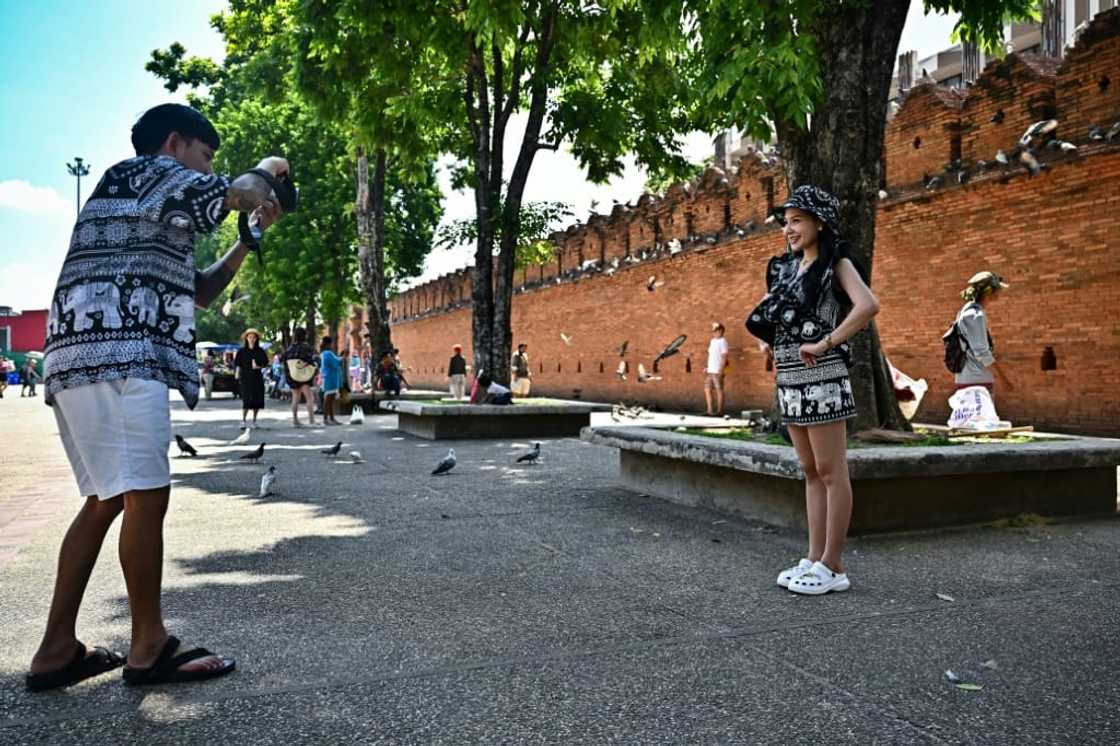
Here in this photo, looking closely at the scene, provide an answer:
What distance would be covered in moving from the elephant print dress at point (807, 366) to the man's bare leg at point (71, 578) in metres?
2.82

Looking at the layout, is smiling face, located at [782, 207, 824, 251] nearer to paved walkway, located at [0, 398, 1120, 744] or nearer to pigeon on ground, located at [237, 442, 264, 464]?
paved walkway, located at [0, 398, 1120, 744]

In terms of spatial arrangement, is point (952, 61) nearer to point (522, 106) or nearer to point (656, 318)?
point (656, 318)

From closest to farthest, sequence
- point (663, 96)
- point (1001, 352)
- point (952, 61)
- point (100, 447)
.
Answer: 1. point (100, 447)
2. point (1001, 352)
3. point (663, 96)
4. point (952, 61)

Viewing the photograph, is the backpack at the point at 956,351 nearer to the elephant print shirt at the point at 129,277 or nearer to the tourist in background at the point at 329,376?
the elephant print shirt at the point at 129,277

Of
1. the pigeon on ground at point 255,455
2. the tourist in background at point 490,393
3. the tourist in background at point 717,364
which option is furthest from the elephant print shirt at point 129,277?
the tourist in background at point 717,364

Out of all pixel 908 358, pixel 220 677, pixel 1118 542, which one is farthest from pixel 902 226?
pixel 220 677

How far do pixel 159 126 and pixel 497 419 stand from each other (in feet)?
35.6

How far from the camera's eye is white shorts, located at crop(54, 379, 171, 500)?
2.93 m

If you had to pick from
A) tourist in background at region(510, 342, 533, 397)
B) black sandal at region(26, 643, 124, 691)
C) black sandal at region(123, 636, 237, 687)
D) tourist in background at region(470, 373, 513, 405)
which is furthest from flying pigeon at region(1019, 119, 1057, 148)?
black sandal at region(26, 643, 124, 691)

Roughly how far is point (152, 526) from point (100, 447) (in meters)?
0.31

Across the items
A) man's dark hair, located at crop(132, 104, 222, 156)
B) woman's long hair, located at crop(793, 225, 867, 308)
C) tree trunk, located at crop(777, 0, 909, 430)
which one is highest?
tree trunk, located at crop(777, 0, 909, 430)

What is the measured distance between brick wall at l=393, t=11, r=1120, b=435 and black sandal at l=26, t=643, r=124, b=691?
11.6 metres

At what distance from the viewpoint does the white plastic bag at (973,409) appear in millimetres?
9078

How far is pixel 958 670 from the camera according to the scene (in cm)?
307
